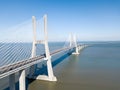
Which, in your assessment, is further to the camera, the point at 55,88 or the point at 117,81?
the point at 117,81

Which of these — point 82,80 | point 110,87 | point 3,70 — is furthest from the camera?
point 82,80

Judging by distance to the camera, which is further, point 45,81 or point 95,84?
point 45,81

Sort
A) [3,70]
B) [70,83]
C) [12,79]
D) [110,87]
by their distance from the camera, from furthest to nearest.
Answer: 1. [70,83]
2. [110,87]
3. [12,79]
4. [3,70]

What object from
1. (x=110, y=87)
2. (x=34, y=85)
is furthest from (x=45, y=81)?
(x=110, y=87)

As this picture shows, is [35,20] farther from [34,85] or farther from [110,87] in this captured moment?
[110,87]

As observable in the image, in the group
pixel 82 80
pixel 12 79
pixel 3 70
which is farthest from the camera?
pixel 82 80

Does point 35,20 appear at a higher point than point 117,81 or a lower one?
higher

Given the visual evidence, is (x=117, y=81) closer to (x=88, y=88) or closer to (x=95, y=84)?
(x=95, y=84)

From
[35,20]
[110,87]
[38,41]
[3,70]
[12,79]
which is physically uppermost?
[35,20]

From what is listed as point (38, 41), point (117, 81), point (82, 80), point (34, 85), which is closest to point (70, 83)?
point (82, 80)
